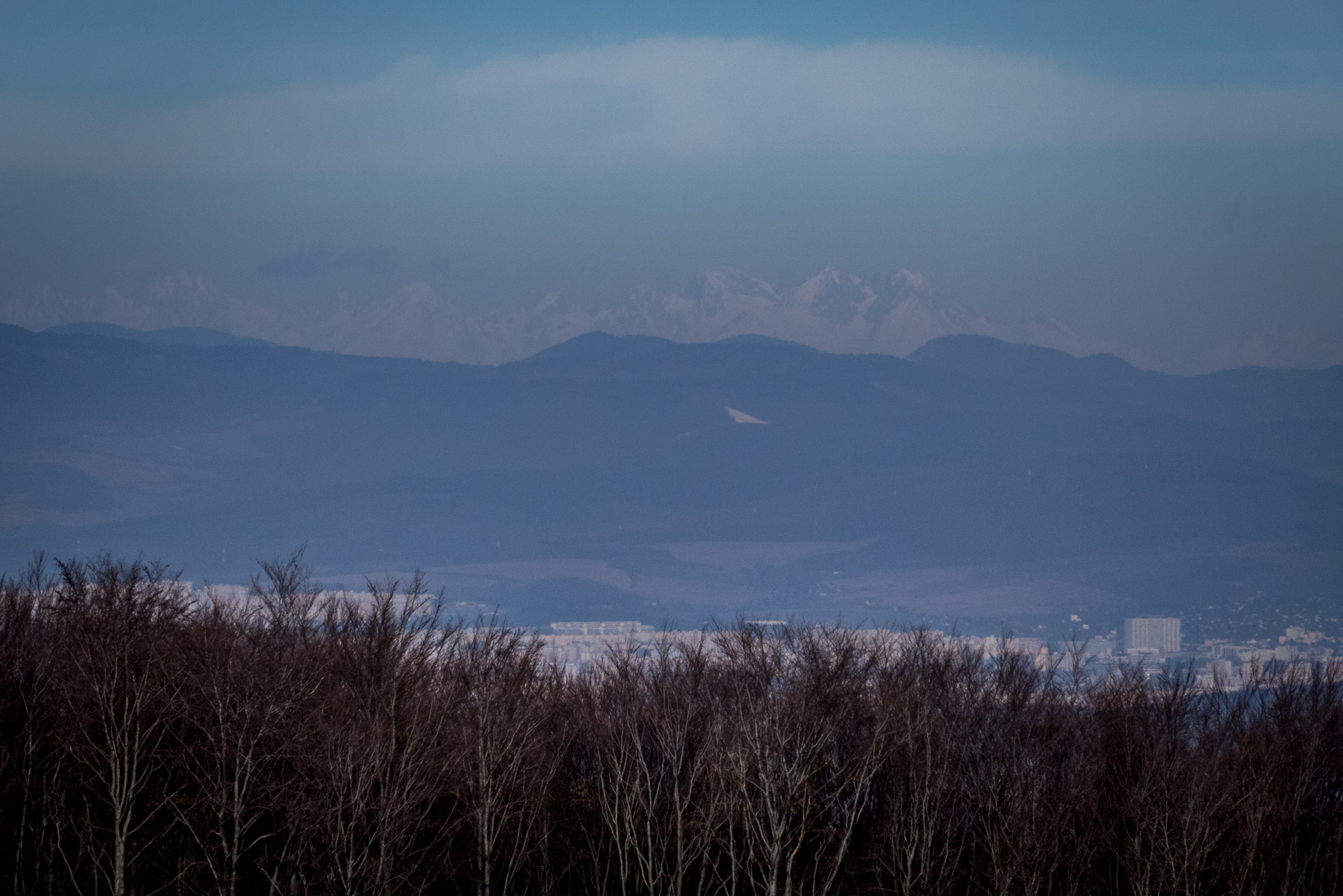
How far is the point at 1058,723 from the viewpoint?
53.6 metres

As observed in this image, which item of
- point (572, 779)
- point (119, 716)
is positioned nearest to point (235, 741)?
point (119, 716)

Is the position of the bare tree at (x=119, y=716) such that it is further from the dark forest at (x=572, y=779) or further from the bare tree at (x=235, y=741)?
the bare tree at (x=235, y=741)

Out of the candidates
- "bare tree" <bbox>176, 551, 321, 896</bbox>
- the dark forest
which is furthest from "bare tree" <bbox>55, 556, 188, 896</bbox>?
"bare tree" <bbox>176, 551, 321, 896</bbox>

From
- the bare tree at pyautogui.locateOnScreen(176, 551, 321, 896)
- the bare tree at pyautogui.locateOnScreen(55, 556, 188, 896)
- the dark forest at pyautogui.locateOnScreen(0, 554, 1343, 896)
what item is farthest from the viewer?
the dark forest at pyautogui.locateOnScreen(0, 554, 1343, 896)

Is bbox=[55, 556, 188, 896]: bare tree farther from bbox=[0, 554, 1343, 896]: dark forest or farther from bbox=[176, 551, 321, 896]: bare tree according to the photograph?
bbox=[176, 551, 321, 896]: bare tree

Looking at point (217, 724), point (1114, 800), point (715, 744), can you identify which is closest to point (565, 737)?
point (715, 744)

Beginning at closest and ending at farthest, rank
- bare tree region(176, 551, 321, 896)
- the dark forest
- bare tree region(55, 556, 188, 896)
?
1. bare tree region(176, 551, 321, 896)
2. bare tree region(55, 556, 188, 896)
3. the dark forest

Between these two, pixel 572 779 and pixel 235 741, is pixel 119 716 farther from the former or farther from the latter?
pixel 572 779

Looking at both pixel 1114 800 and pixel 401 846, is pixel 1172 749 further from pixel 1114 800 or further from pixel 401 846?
pixel 401 846

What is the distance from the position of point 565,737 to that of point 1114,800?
60.4 ft

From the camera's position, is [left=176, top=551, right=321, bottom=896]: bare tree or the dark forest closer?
[left=176, top=551, right=321, bottom=896]: bare tree

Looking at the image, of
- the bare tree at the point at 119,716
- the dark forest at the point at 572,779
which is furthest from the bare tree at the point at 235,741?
the bare tree at the point at 119,716

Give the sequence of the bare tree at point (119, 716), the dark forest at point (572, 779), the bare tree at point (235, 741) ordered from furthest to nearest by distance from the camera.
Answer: the dark forest at point (572, 779)
the bare tree at point (119, 716)
the bare tree at point (235, 741)

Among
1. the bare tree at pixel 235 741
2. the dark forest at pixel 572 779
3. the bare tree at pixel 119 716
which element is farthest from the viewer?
the dark forest at pixel 572 779
